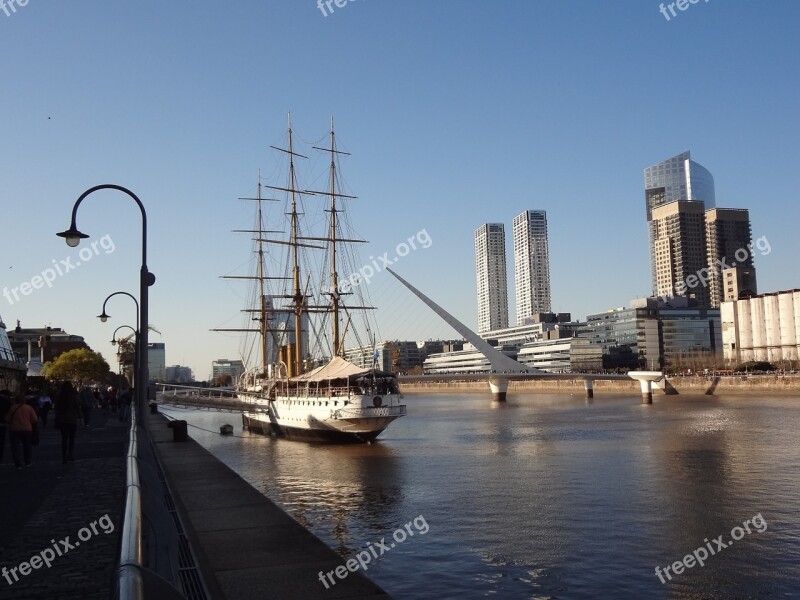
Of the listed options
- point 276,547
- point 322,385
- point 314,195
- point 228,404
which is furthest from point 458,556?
point 314,195

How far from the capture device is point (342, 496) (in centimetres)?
2650

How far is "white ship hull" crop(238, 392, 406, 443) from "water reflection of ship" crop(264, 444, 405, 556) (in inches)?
125

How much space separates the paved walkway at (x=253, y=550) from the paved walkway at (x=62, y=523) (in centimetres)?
124

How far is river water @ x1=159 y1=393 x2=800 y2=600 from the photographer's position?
15.0 meters

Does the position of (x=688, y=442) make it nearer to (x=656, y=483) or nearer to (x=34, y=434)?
(x=656, y=483)

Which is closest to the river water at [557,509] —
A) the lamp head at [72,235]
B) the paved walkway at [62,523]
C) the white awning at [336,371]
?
the white awning at [336,371]

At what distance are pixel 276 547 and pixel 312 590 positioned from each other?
2242 mm

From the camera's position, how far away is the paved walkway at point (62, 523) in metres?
8.24

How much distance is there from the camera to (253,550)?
10.5 meters

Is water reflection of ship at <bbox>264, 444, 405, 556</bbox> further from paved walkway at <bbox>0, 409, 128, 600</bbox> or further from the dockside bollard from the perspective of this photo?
paved walkway at <bbox>0, 409, 128, 600</bbox>

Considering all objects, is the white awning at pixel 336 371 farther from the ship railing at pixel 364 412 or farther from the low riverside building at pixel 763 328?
the low riverside building at pixel 763 328

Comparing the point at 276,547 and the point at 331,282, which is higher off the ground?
the point at 331,282

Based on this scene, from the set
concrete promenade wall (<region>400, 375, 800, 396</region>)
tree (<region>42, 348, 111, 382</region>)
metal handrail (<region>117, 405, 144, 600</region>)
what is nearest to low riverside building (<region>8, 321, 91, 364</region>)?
tree (<region>42, 348, 111, 382</region>)

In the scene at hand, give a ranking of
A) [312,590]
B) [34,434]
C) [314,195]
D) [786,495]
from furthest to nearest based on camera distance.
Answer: [314,195] < [786,495] < [34,434] < [312,590]
